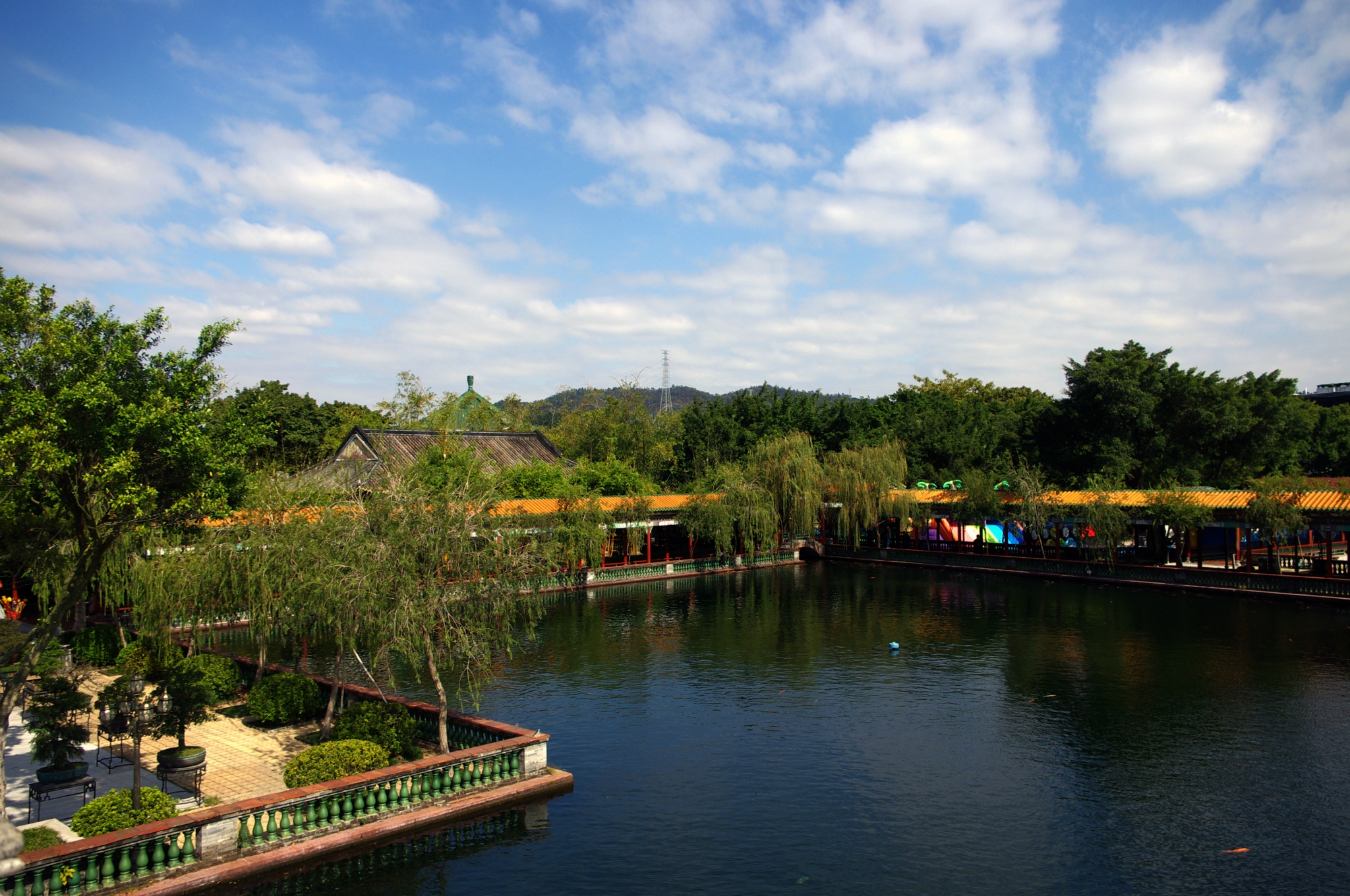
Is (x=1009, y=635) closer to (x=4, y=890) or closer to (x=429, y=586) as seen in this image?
(x=429, y=586)

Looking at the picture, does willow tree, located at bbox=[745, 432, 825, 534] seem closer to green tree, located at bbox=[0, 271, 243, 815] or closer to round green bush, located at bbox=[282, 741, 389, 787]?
round green bush, located at bbox=[282, 741, 389, 787]

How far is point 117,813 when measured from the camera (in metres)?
11.1

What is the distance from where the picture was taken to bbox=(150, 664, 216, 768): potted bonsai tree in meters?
13.2

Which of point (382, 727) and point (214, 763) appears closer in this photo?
point (382, 727)

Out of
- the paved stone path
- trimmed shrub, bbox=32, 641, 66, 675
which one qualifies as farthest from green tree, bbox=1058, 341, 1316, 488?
trimmed shrub, bbox=32, 641, 66, 675

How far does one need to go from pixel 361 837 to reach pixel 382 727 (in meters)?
2.49

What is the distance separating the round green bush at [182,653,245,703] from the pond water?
5.73 m

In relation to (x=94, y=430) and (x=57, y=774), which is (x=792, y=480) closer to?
(x=57, y=774)

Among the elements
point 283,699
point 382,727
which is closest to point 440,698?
point 382,727

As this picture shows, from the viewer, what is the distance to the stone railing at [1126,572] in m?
31.3

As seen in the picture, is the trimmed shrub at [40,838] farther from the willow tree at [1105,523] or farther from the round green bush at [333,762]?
the willow tree at [1105,523]

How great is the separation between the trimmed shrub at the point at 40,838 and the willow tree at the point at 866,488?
3931 centimetres

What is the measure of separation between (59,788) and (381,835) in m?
5.24

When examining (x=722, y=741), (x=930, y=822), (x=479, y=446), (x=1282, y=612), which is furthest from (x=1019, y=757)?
(x=479, y=446)
